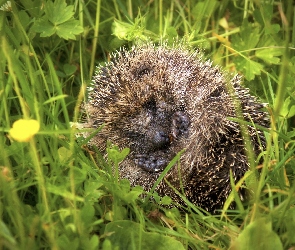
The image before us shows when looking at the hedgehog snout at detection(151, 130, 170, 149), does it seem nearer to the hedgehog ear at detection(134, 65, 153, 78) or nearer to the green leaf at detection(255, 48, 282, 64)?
the hedgehog ear at detection(134, 65, 153, 78)

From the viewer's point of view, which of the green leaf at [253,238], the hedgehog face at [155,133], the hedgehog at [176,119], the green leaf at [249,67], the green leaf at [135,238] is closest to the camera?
the green leaf at [253,238]

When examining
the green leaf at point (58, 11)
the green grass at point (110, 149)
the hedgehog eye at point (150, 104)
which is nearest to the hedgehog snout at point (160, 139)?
the hedgehog eye at point (150, 104)

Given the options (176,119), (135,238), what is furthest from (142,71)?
(135,238)

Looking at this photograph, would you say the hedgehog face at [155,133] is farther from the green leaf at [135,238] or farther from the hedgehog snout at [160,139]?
the green leaf at [135,238]

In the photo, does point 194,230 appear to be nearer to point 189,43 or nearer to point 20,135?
point 20,135

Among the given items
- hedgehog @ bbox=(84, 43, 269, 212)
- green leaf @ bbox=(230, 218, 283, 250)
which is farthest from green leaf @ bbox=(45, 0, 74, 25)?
green leaf @ bbox=(230, 218, 283, 250)

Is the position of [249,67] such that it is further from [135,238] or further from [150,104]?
[135,238]
